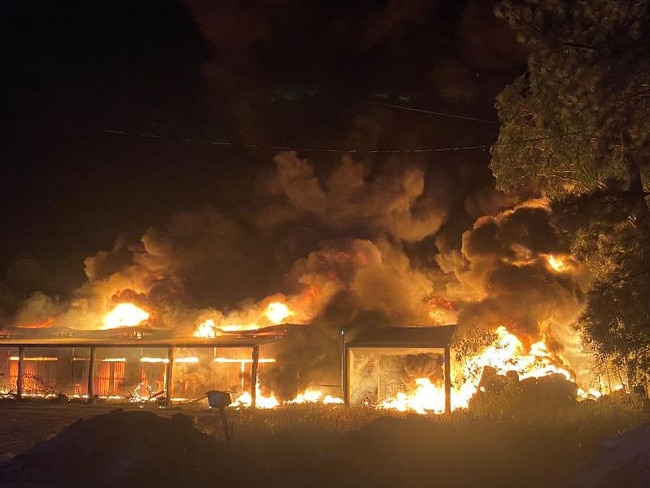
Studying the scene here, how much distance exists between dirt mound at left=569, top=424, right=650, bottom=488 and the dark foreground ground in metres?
0.02

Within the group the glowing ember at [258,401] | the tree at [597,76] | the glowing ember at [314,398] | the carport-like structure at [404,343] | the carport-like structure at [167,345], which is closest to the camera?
the tree at [597,76]

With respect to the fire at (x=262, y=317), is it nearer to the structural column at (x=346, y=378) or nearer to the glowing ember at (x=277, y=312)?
the glowing ember at (x=277, y=312)

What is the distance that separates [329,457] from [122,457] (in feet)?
12.2

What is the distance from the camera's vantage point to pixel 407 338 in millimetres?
26312

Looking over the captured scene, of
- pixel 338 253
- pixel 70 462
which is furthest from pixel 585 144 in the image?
pixel 338 253

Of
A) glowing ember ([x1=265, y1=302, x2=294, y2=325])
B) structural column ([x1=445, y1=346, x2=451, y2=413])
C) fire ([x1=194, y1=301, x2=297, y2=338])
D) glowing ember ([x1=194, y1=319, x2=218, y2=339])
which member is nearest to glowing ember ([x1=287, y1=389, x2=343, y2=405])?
structural column ([x1=445, y1=346, x2=451, y2=413])

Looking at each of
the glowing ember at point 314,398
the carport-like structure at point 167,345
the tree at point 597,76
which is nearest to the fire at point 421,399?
the glowing ember at point 314,398

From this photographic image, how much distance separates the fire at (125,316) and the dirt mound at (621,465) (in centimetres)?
3294

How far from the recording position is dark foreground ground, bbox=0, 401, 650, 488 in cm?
1170

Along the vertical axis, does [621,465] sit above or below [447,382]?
below

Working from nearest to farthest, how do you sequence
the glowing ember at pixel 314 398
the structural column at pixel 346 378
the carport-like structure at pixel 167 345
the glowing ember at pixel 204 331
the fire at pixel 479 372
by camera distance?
the carport-like structure at pixel 167 345 < the structural column at pixel 346 378 < the fire at pixel 479 372 < the glowing ember at pixel 314 398 < the glowing ember at pixel 204 331

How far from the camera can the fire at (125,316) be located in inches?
1612

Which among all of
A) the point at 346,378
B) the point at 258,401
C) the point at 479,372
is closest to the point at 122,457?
the point at 346,378

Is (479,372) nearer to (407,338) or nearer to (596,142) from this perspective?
(407,338)
